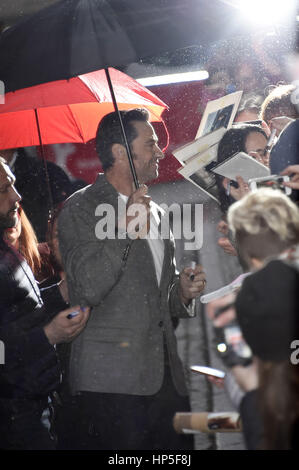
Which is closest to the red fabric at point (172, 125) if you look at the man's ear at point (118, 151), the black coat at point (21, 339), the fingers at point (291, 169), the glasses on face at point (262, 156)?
the glasses on face at point (262, 156)

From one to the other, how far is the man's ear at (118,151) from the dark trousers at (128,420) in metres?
1.06

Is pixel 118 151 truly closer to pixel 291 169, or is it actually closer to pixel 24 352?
pixel 24 352

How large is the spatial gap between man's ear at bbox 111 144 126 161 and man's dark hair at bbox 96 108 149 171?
0.05 feet

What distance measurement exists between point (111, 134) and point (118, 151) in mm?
107

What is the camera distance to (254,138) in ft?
13.2

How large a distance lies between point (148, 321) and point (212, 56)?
4.66m

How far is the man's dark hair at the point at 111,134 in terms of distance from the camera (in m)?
3.58

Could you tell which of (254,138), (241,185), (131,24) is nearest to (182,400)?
(241,185)

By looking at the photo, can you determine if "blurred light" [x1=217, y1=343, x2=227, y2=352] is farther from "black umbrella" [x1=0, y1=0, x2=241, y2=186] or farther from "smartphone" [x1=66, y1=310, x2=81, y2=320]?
"black umbrella" [x1=0, y1=0, x2=241, y2=186]

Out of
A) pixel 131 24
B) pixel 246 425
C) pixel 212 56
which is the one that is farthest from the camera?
pixel 212 56

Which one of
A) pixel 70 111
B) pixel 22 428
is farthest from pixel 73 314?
pixel 70 111

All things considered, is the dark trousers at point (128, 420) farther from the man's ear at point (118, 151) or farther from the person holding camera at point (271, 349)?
the person holding camera at point (271, 349)
